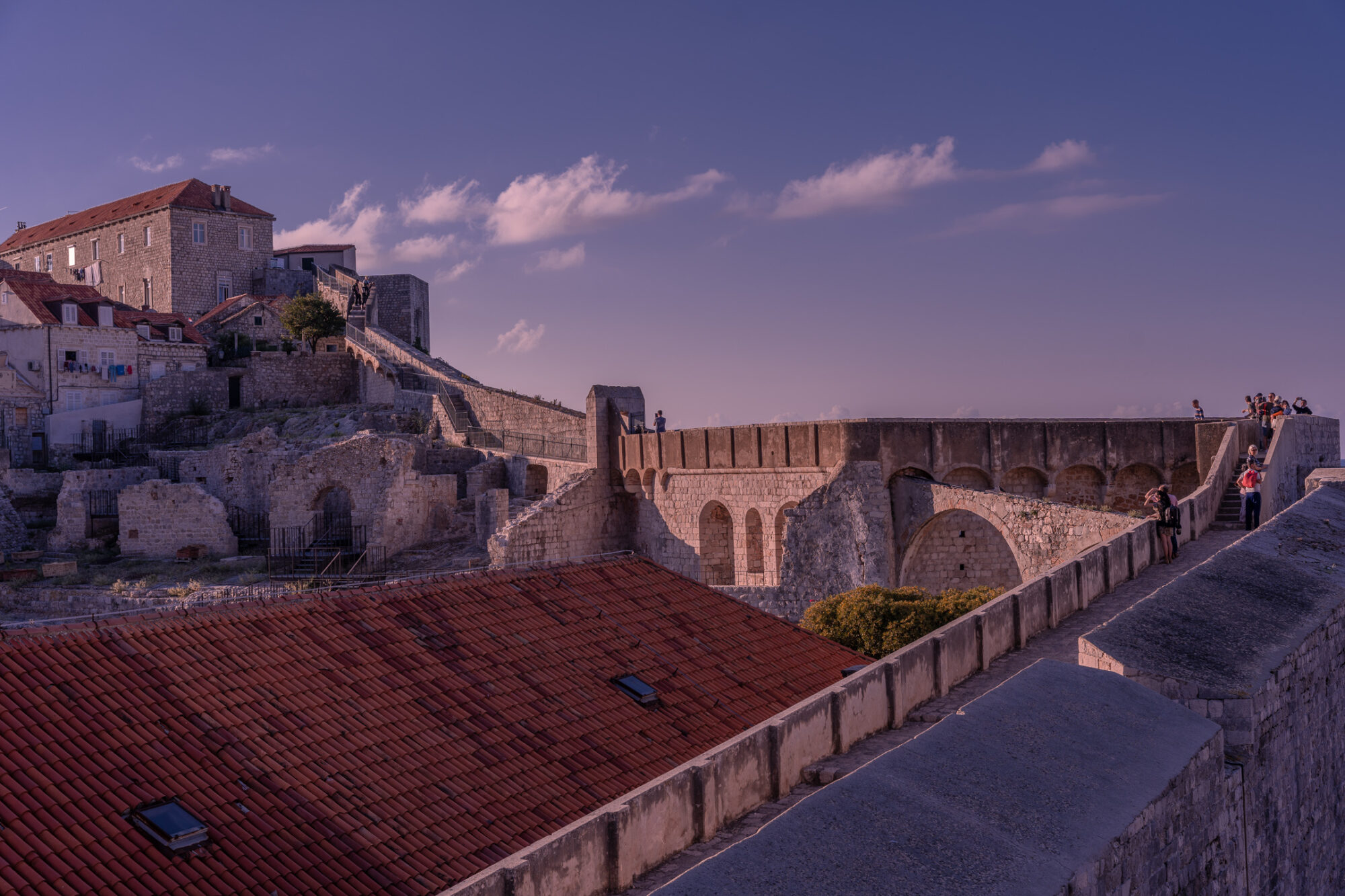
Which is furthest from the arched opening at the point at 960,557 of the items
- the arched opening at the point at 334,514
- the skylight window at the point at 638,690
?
the arched opening at the point at 334,514

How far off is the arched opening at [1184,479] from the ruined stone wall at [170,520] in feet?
91.9

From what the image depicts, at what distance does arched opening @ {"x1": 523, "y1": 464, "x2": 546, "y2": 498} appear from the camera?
34625mm

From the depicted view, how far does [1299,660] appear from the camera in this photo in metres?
7.57

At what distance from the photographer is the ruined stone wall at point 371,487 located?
107ft

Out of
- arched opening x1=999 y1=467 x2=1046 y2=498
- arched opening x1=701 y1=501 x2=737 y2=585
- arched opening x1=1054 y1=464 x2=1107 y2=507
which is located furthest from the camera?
arched opening x1=701 y1=501 x2=737 y2=585

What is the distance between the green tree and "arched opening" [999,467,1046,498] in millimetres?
38381

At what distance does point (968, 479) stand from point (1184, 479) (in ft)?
13.3

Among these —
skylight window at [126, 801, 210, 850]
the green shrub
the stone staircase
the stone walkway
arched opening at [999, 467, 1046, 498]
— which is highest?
arched opening at [999, 467, 1046, 498]

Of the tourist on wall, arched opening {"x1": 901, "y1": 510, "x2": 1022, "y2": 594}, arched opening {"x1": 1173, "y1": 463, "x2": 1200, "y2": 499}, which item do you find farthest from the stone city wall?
the tourist on wall

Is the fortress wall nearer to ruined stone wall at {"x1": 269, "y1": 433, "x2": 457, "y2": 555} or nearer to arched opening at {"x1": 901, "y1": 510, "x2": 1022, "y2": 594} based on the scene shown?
arched opening at {"x1": 901, "y1": 510, "x2": 1022, "y2": 594}

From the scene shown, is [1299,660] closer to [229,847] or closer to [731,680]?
[731,680]

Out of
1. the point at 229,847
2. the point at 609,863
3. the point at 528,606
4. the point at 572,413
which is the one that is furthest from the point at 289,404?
the point at 609,863

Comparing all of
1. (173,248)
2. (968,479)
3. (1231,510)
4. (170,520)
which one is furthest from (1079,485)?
(173,248)

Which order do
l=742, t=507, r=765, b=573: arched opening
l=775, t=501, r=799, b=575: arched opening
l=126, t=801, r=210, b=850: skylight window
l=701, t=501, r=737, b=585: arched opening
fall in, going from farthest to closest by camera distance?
1. l=701, t=501, r=737, b=585: arched opening
2. l=742, t=507, r=765, b=573: arched opening
3. l=775, t=501, r=799, b=575: arched opening
4. l=126, t=801, r=210, b=850: skylight window
